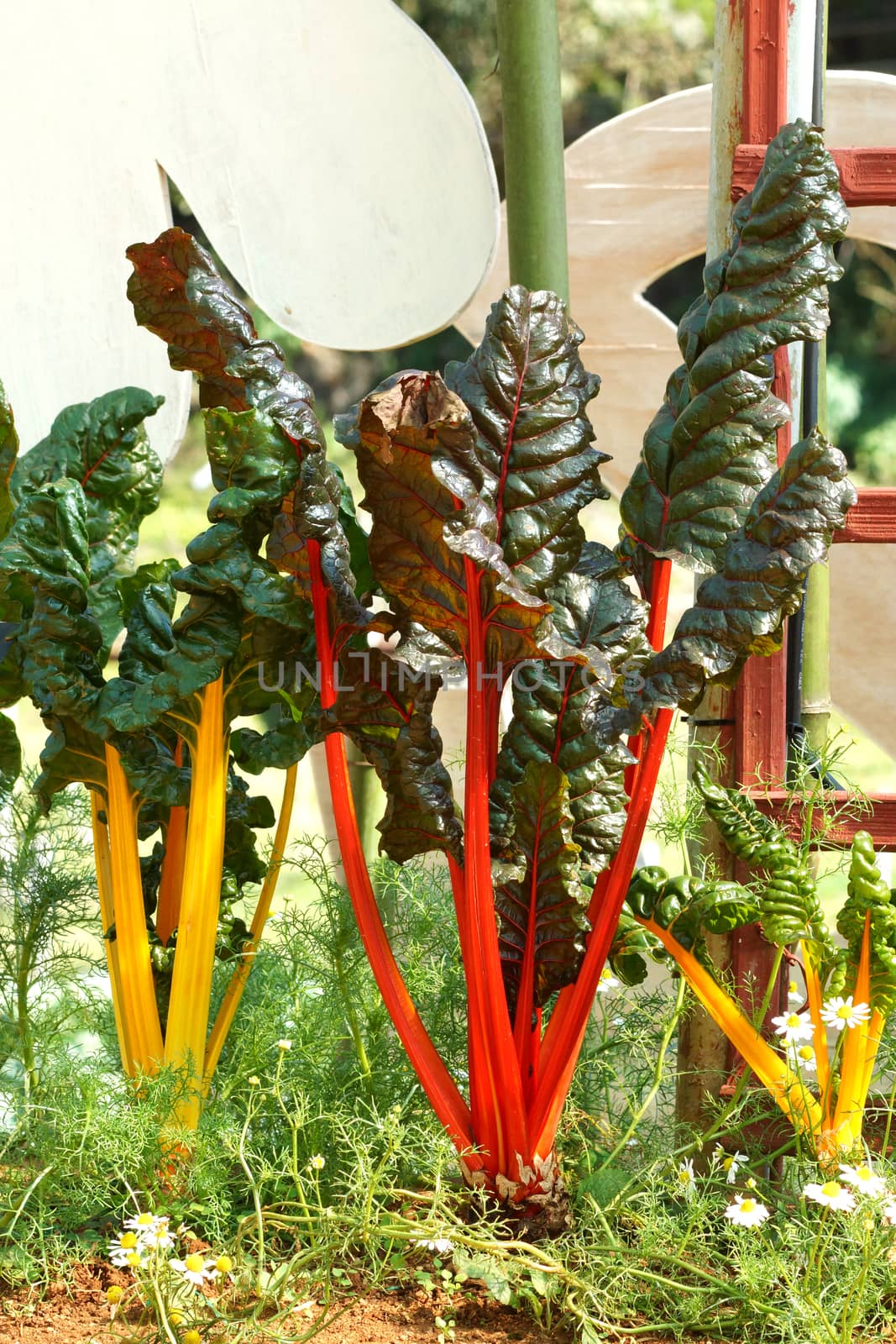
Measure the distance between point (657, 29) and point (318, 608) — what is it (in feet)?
22.9

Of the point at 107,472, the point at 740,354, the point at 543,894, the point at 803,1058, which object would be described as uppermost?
the point at 740,354

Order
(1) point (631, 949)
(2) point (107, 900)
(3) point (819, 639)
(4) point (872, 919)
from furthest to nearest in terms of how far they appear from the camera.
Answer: (3) point (819, 639) → (2) point (107, 900) → (1) point (631, 949) → (4) point (872, 919)

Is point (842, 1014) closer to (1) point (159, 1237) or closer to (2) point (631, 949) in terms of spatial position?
(2) point (631, 949)

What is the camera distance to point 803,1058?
1711 mm

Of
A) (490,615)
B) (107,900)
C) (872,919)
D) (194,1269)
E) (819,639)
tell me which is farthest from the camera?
(819,639)

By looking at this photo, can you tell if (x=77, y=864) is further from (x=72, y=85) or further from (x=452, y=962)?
(x=72, y=85)

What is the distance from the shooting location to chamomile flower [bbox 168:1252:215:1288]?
148 centimetres

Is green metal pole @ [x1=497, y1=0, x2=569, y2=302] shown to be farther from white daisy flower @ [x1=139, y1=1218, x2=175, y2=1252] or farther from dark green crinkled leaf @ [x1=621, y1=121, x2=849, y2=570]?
white daisy flower @ [x1=139, y1=1218, x2=175, y2=1252]

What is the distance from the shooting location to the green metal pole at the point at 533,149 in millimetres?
1997

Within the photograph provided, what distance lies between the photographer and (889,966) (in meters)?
1.70

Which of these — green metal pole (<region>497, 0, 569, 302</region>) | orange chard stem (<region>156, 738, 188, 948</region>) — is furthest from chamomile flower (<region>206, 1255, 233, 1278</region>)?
green metal pole (<region>497, 0, 569, 302</region>)

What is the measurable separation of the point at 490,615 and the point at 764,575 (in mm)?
334

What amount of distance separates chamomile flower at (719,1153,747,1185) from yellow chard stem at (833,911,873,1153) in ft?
0.44

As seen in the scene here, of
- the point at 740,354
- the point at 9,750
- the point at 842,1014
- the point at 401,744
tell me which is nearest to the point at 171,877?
the point at 9,750
